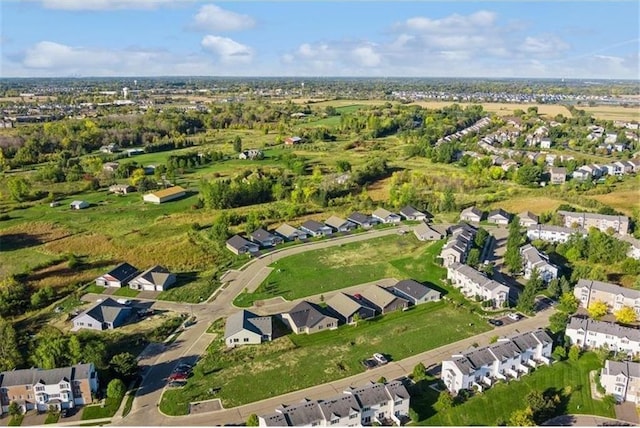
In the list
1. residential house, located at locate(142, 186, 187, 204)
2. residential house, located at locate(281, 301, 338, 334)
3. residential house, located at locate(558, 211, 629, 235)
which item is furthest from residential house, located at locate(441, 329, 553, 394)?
residential house, located at locate(142, 186, 187, 204)


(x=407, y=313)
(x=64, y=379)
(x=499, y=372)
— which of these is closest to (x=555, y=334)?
(x=499, y=372)

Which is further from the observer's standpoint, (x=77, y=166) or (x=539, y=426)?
(x=77, y=166)

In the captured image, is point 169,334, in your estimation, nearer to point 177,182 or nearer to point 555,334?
point 555,334

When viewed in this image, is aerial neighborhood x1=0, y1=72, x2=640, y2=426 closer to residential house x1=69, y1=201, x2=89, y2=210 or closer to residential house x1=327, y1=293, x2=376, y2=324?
residential house x1=327, y1=293, x2=376, y2=324

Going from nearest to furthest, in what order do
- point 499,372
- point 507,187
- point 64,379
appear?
point 64,379, point 499,372, point 507,187

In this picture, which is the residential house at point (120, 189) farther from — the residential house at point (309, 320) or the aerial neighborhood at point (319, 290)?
the residential house at point (309, 320)

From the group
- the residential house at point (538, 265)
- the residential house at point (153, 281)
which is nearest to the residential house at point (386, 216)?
the residential house at point (538, 265)
